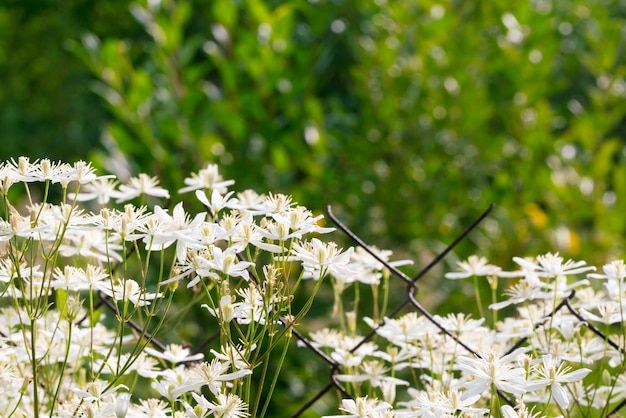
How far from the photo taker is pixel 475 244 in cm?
248

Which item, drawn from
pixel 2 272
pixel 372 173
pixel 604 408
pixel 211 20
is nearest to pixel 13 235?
pixel 2 272

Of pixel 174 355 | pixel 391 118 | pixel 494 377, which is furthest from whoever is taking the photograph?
pixel 391 118

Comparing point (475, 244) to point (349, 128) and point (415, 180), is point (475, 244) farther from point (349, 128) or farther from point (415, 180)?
point (349, 128)

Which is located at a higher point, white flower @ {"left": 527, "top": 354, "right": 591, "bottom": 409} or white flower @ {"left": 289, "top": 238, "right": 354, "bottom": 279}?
white flower @ {"left": 289, "top": 238, "right": 354, "bottom": 279}

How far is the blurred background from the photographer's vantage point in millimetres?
2250

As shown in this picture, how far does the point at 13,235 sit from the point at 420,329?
0.37 m

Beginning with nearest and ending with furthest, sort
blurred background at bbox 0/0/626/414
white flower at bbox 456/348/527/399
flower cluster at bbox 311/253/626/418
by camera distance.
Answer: white flower at bbox 456/348/527/399 < flower cluster at bbox 311/253/626/418 < blurred background at bbox 0/0/626/414

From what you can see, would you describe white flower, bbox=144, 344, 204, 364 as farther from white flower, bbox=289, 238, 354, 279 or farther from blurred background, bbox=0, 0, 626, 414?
blurred background, bbox=0, 0, 626, 414

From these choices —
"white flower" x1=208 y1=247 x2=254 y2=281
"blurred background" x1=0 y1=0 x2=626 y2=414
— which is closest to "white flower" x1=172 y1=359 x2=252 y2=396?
"white flower" x1=208 y1=247 x2=254 y2=281

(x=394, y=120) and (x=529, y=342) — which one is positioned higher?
(x=394, y=120)

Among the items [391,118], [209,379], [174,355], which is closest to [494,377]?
[209,379]

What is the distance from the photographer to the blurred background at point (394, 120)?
2250mm

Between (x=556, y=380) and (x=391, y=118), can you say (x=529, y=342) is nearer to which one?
(x=556, y=380)

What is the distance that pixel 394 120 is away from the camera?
2477 millimetres
